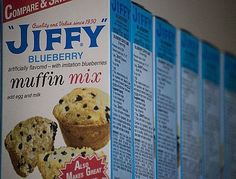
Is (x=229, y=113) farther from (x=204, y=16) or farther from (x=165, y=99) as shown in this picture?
(x=165, y=99)

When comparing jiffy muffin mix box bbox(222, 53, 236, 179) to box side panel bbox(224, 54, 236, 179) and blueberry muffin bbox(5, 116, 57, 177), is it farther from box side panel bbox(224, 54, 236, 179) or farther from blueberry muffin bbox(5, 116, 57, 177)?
blueberry muffin bbox(5, 116, 57, 177)

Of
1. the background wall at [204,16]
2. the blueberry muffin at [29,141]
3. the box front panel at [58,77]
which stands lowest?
the blueberry muffin at [29,141]

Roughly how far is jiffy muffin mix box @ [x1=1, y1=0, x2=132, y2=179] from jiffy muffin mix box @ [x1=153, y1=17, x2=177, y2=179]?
0.71 ft

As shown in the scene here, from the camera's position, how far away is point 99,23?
5.22 ft

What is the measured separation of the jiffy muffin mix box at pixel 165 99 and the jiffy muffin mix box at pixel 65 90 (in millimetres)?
218

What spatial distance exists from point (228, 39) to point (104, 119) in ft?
3.51

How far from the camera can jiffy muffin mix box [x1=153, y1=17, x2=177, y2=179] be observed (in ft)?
6.08

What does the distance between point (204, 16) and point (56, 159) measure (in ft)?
3.20

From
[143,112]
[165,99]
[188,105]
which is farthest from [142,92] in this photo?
[188,105]

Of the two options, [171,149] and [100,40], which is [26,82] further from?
[171,149]

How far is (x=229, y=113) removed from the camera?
96.8 inches

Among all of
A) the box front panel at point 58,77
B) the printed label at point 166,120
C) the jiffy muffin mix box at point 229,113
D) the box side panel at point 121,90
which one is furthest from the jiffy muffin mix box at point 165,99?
the jiffy muffin mix box at point 229,113

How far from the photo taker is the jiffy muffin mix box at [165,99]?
185 centimetres

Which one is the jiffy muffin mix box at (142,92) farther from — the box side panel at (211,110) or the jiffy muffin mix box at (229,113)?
the jiffy muffin mix box at (229,113)
